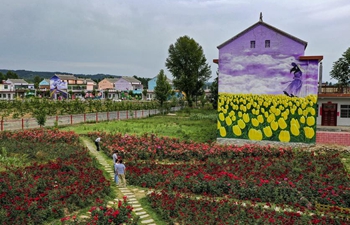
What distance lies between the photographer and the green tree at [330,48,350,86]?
126 ft

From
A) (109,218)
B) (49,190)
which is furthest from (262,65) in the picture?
(109,218)

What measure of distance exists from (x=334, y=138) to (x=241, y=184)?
441 inches

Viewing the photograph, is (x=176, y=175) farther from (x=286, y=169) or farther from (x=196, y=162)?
(x=286, y=169)

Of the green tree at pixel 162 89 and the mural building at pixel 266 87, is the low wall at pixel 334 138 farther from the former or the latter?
the green tree at pixel 162 89

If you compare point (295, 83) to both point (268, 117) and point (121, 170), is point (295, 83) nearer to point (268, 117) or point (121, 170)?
point (268, 117)

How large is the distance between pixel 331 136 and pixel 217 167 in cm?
958

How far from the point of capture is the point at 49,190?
992 cm

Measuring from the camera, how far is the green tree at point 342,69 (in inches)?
1516

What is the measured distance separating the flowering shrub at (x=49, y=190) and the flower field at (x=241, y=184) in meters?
1.87

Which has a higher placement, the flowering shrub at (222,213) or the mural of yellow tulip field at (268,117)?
the mural of yellow tulip field at (268,117)

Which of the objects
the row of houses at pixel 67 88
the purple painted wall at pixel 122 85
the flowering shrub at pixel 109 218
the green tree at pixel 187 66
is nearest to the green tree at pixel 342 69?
the green tree at pixel 187 66

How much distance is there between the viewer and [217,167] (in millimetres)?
13367

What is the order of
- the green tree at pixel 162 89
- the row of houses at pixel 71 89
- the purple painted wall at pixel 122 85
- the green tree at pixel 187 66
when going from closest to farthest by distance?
the green tree at pixel 162 89
the green tree at pixel 187 66
the row of houses at pixel 71 89
the purple painted wall at pixel 122 85

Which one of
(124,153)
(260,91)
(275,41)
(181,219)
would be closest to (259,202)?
(181,219)
